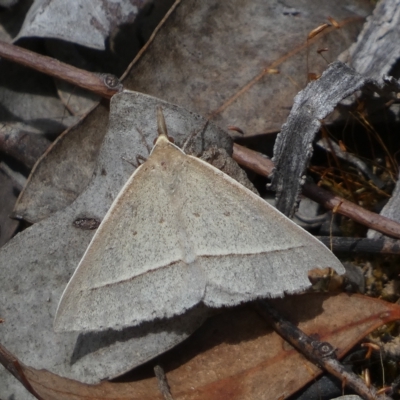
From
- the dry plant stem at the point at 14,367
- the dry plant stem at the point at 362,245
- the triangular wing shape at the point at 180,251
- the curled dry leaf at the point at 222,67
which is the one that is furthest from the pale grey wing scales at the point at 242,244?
the dry plant stem at the point at 14,367

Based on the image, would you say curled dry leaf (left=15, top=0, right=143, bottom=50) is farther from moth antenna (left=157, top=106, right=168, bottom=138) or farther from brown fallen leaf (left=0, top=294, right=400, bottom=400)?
brown fallen leaf (left=0, top=294, right=400, bottom=400)

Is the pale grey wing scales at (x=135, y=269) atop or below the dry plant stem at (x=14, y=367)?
atop

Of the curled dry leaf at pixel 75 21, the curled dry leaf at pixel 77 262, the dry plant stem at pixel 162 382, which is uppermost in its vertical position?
the curled dry leaf at pixel 75 21

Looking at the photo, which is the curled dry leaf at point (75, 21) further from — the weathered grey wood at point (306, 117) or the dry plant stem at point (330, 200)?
the weathered grey wood at point (306, 117)

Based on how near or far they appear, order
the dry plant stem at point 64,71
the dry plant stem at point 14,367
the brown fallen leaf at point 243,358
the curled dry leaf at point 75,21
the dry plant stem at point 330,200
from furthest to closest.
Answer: the curled dry leaf at point 75,21 < the dry plant stem at point 64,71 < the dry plant stem at point 330,200 < the brown fallen leaf at point 243,358 < the dry plant stem at point 14,367

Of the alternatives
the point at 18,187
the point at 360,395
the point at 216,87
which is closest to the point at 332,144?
the point at 216,87

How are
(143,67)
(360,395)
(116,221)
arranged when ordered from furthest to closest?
1. (143,67)
2. (116,221)
3. (360,395)

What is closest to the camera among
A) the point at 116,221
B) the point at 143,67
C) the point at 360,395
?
the point at 360,395

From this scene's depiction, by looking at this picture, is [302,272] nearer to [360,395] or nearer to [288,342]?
[288,342]
